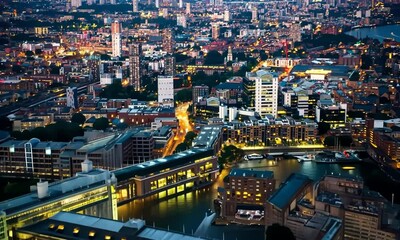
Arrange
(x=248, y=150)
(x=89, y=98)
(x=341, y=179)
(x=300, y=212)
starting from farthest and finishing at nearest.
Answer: (x=89, y=98) < (x=248, y=150) < (x=341, y=179) < (x=300, y=212)

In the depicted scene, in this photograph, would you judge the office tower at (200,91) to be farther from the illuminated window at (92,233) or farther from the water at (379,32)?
the water at (379,32)

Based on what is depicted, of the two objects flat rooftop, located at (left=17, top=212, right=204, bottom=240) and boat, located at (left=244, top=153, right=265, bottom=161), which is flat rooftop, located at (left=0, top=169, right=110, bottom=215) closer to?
flat rooftop, located at (left=17, top=212, right=204, bottom=240)

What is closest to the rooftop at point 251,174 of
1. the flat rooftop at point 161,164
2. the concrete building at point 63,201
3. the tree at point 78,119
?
the flat rooftop at point 161,164

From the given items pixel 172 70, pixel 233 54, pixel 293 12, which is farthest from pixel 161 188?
pixel 293 12

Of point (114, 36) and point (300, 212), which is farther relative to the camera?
point (114, 36)

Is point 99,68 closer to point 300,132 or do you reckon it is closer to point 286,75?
point 286,75

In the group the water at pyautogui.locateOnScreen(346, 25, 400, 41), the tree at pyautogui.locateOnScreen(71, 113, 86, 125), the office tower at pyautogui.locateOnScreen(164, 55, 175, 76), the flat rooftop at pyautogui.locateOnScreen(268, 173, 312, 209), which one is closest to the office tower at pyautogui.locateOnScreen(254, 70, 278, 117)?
the tree at pyautogui.locateOnScreen(71, 113, 86, 125)

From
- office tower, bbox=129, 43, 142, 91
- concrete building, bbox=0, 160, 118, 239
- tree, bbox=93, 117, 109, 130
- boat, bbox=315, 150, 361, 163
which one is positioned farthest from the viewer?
office tower, bbox=129, 43, 142, 91
